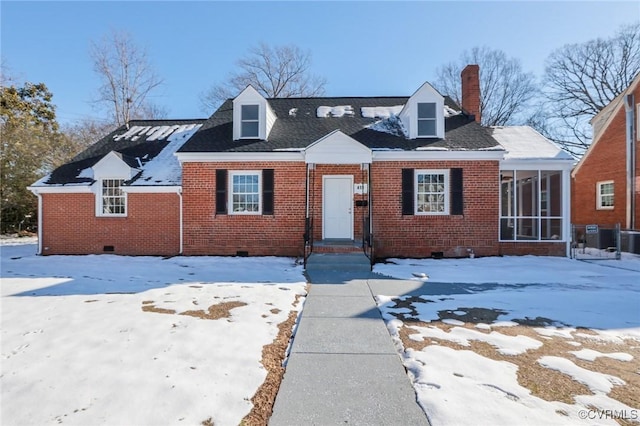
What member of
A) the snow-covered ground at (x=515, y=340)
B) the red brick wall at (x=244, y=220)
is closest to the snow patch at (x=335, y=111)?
the red brick wall at (x=244, y=220)

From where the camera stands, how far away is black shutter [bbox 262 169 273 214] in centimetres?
1068

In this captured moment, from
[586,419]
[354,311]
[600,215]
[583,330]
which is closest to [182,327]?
[354,311]

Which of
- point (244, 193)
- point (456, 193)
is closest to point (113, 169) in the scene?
point (244, 193)

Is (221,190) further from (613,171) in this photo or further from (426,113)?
(613,171)

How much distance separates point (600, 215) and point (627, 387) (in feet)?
54.5

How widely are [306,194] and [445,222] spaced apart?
4.64m

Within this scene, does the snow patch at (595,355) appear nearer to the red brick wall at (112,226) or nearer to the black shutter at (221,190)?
the black shutter at (221,190)

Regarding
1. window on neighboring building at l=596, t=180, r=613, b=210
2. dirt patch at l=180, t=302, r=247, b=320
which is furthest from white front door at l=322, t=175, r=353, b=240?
window on neighboring building at l=596, t=180, r=613, b=210

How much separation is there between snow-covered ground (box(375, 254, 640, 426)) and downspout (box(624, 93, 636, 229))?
24.8ft

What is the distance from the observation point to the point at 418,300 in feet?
19.3

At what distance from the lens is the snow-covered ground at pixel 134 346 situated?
2.64 meters

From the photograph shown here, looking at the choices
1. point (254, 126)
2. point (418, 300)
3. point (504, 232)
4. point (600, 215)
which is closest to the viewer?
point (418, 300)

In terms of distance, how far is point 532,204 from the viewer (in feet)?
47.8

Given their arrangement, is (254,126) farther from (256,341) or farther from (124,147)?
(256,341)
